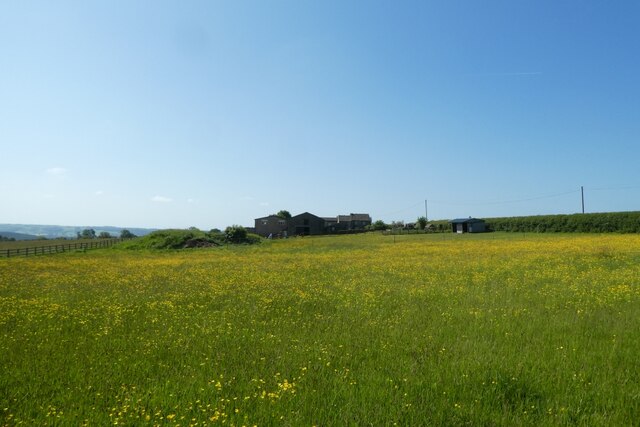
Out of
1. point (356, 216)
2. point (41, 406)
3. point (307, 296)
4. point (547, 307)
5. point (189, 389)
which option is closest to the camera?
point (41, 406)

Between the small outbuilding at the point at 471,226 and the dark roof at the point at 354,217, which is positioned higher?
the dark roof at the point at 354,217

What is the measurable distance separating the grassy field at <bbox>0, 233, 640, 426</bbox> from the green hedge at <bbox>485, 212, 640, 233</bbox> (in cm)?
6522

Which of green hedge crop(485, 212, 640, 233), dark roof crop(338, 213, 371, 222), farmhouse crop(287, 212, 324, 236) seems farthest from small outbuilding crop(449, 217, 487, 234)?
dark roof crop(338, 213, 371, 222)

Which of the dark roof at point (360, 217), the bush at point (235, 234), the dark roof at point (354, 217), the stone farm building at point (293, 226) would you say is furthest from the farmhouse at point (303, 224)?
the bush at point (235, 234)

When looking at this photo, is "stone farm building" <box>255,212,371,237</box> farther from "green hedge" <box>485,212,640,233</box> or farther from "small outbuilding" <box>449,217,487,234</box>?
"green hedge" <box>485,212,640,233</box>

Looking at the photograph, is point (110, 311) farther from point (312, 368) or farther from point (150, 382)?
point (312, 368)

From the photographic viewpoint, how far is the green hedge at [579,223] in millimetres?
66875

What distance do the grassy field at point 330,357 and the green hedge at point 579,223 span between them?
65.2 metres

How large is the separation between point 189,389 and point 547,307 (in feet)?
35.0

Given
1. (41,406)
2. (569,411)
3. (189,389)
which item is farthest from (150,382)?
(569,411)

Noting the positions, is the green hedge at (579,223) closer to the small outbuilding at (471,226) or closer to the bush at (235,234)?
the small outbuilding at (471,226)

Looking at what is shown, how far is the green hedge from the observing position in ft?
219

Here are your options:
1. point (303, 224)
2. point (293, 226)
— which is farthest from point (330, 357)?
point (303, 224)

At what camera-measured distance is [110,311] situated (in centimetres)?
1317
